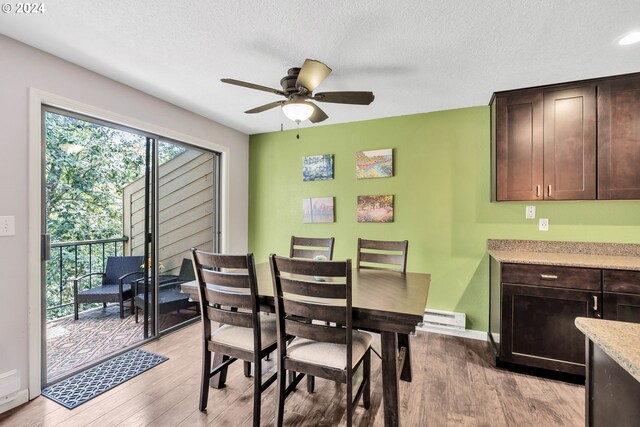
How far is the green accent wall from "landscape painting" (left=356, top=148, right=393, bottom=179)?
2.9 inches

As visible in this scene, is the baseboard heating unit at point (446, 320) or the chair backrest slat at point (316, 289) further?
the baseboard heating unit at point (446, 320)

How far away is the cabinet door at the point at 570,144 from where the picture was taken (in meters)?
2.47

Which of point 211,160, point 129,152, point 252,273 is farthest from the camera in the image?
point 211,160

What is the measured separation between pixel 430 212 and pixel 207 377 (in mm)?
2600

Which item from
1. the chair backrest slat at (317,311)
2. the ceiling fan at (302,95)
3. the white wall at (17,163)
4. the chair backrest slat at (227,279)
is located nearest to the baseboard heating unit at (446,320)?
the chair backrest slat at (317,311)

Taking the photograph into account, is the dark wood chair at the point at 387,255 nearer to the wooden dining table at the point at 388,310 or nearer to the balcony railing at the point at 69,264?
the wooden dining table at the point at 388,310

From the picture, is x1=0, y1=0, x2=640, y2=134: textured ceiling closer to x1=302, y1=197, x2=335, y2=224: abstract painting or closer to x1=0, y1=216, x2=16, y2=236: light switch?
x1=0, y1=216, x2=16, y2=236: light switch

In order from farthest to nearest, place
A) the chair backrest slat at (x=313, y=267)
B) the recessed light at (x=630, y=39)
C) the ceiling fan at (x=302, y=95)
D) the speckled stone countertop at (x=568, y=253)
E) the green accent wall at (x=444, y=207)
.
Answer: the green accent wall at (x=444, y=207)
the speckled stone countertop at (x=568, y=253)
the ceiling fan at (x=302, y=95)
the recessed light at (x=630, y=39)
the chair backrest slat at (x=313, y=267)

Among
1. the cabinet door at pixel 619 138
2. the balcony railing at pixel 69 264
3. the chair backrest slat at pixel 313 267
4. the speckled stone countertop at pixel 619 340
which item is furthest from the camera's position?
the balcony railing at pixel 69 264

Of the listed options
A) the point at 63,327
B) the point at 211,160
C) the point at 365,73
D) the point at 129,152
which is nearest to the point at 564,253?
the point at 365,73

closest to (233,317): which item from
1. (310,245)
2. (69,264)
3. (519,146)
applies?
(310,245)

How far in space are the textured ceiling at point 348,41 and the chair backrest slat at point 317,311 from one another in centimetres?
163

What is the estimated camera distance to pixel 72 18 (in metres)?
1.74

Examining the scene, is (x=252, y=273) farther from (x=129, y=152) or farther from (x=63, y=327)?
(x=63, y=327)
